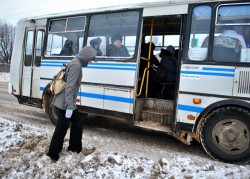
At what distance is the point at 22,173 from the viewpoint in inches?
157

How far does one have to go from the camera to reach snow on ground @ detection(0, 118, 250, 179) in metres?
4.02

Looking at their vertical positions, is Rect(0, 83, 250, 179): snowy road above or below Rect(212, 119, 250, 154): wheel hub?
below

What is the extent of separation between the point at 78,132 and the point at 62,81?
0.95 meters

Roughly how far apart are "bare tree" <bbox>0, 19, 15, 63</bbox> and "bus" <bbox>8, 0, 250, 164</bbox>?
1844 inches

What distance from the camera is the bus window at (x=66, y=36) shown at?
695 cm

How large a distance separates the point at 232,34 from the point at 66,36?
13.9 feet

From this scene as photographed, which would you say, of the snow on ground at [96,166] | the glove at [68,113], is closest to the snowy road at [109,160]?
the snow on ground at [96,166]

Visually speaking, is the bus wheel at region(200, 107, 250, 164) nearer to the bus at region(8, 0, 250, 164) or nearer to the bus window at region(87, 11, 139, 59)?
the bus at region(8, 0, 250, 164)

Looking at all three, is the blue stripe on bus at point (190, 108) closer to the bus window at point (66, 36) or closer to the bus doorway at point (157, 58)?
the bus doorway at point (157, 58)

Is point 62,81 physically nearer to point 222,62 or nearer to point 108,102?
point 108,102

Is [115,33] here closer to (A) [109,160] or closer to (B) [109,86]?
(B) [109,86]

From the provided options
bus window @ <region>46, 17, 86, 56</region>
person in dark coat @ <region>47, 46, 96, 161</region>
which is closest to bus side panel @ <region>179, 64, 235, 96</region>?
person in dark coat @ <region>47, 46, 96, 161</region>

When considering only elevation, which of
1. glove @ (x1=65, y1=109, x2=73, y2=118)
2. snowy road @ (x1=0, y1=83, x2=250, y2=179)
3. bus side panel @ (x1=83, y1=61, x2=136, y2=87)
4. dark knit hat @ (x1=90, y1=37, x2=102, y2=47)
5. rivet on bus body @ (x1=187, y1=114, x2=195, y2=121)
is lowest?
snowy road @ (x1=0, y1=83, x2=250, y2=179)

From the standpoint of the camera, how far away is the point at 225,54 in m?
4.97
